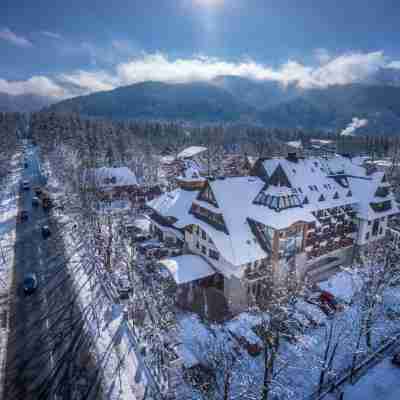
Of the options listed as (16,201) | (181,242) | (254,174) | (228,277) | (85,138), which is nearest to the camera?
(228,277)

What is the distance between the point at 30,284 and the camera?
35.3m

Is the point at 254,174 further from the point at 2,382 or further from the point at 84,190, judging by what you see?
the point at 2,382

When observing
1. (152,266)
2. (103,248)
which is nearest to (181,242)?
(152,266)

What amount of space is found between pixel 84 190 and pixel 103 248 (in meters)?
16.1

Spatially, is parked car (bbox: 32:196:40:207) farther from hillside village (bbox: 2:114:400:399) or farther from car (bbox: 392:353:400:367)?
car (bbox: 392:353:400:367)

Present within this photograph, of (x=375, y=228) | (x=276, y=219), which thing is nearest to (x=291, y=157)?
(x=276, y=219)

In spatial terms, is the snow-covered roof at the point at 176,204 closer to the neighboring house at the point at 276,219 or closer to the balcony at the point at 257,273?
the neighboring house at the point at 276,219

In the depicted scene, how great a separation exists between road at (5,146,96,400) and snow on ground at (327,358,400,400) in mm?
24432

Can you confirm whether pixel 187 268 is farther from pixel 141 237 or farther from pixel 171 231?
pixel 141 237

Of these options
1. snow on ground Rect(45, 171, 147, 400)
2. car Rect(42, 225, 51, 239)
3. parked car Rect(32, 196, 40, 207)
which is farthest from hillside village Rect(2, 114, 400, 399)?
parked car Rect(32, 196, 40, 207)

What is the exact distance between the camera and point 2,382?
23156 mm

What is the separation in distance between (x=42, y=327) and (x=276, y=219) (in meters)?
30.4

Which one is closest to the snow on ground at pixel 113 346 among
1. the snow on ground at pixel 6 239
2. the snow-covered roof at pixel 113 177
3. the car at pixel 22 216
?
the snow on ground at pixel 6 239

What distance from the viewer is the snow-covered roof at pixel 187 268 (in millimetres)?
36438
